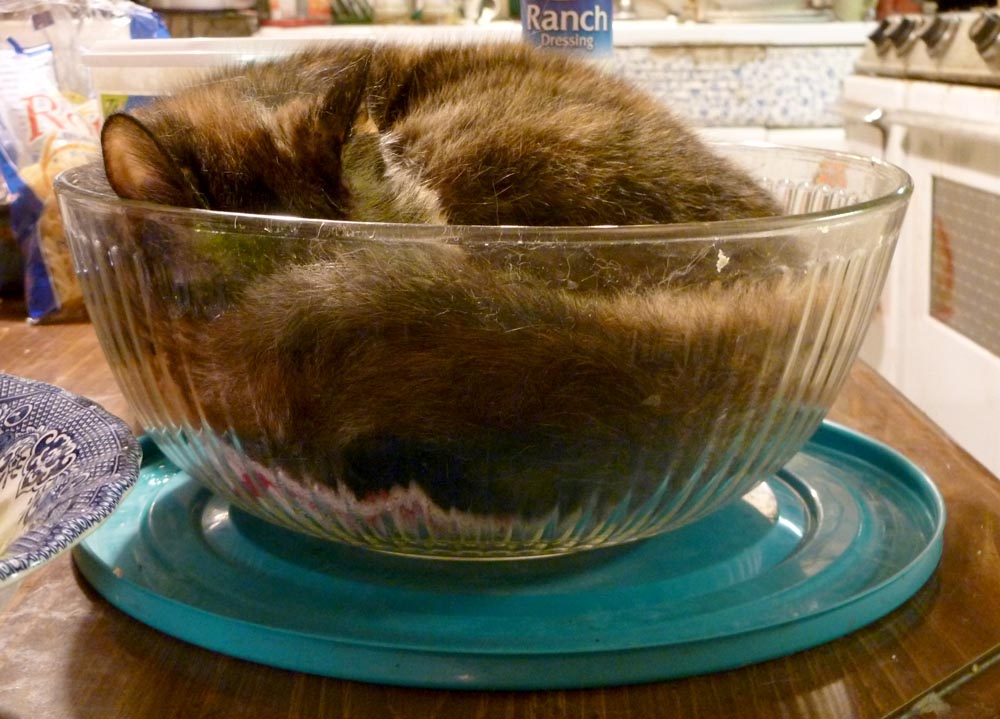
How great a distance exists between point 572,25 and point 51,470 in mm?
590

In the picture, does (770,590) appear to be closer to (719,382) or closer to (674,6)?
(719,382)

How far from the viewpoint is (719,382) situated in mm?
374

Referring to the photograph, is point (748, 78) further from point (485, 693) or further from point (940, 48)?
point (485, 693)

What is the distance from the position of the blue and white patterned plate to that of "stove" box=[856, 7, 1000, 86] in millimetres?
1312

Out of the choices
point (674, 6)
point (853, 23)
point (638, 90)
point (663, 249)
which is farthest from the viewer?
point (674, 6)

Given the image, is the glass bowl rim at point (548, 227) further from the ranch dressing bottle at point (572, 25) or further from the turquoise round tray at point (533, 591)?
the ranch dressing bottle at point (572, 25)

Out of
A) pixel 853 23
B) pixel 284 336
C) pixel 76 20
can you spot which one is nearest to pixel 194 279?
pixel 284 336

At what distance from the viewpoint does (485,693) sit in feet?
1.17

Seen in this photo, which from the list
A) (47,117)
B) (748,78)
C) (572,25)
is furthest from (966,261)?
(47,117)

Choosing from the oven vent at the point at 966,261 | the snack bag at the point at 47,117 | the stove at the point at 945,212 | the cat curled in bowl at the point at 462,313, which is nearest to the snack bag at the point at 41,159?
the snack bag at the point at 47,117

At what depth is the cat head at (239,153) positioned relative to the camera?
41 centimetres

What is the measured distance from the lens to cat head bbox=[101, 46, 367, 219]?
16.0 inches

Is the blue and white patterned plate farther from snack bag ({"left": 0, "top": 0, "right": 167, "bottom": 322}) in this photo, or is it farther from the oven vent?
the oven vent

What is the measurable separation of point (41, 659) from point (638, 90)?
1.27 feet
